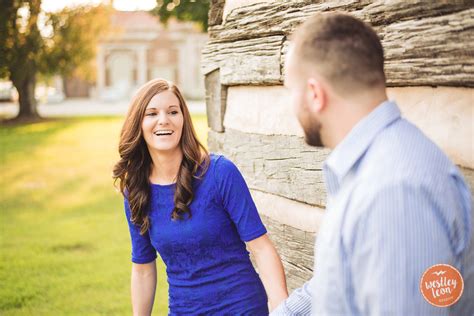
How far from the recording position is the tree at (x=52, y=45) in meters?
23.3

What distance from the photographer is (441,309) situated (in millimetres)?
1483

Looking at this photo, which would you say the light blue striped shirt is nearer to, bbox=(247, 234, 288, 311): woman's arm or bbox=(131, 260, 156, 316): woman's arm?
bbox=(247, 234, 288, 311): woman's arm

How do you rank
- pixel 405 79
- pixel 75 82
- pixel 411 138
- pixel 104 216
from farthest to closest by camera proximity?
pixel 75 82 < pixel 104 216 < pixel 405 79 < pixel 411 138

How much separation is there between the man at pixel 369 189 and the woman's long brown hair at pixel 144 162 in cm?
108

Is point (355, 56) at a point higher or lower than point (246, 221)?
higher

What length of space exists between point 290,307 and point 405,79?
1.00m

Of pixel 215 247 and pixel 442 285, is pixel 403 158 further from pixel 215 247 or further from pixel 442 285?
pixel 215 247

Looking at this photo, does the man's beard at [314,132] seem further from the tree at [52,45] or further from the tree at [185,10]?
the tree at [52,45]

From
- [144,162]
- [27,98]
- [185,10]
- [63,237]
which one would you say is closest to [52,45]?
[27,98]

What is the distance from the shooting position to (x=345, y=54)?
152cm

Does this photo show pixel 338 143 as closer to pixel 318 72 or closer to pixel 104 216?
pixel 318 72

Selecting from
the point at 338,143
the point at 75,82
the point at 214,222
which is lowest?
the point at 75,82

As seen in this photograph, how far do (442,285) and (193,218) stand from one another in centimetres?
132

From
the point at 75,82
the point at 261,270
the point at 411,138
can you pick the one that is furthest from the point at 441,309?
the point at 75,82
